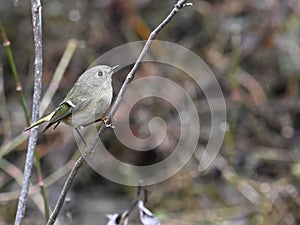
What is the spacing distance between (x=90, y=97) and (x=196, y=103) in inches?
79.8

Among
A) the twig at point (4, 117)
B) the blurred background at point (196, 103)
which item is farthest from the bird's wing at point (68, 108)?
the twig at point (4, 117)

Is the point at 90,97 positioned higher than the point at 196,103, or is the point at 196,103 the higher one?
the point at 90,97

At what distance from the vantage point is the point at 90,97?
1.06 metres

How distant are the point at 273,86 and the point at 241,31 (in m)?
0.39

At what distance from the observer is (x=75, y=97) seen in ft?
3.59

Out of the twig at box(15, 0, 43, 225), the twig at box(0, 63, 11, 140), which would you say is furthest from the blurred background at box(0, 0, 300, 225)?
the twig at box(15, 0, 43, 225)

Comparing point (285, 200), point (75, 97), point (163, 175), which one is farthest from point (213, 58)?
point (75, 97)

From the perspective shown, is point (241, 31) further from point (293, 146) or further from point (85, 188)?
point (85, 188)

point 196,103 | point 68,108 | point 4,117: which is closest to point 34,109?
point 68,108

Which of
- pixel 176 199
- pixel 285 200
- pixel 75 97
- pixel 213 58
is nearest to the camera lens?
pixel 75 97

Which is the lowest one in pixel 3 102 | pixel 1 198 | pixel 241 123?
pixel 241 123

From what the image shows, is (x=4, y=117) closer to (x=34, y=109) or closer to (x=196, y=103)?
(x=196, y=103)

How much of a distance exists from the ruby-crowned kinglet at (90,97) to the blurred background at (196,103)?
5.13ft

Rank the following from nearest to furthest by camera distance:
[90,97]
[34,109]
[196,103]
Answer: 1. [90,97]
2. [34,109]
3. [196,103]
